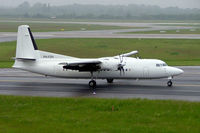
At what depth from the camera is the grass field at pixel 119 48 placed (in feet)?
204

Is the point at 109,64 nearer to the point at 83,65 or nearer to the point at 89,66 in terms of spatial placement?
the point at 89,66

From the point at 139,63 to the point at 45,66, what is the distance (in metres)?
9.04

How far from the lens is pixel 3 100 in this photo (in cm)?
2650

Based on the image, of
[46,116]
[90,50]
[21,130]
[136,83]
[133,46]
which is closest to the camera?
[21,130]

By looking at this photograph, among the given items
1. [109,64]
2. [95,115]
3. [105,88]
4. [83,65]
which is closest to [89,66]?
[83,65]

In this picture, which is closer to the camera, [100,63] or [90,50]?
[100,63]

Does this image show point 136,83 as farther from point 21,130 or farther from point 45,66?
point 21,130

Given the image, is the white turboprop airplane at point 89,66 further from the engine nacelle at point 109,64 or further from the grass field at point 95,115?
the grass field at point 95,115

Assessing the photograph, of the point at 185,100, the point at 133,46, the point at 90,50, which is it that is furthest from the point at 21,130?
the point at 133,46

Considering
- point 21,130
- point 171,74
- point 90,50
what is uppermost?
point 90,50

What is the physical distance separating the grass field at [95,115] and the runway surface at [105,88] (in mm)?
3329

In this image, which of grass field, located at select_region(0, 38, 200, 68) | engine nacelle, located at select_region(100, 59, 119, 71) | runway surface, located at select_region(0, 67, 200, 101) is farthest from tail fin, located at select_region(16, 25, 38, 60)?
grass field, located at select_region(0, 38, 200, 68)

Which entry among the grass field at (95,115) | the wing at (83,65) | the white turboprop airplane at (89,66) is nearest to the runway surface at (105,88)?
the white turboprop airplane at (89,66)

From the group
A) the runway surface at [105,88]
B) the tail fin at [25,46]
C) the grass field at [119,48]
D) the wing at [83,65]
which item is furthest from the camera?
the grass field at [119,48]
